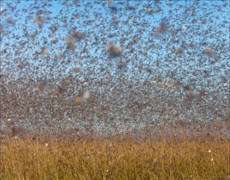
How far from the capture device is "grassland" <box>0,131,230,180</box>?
6.24 metres

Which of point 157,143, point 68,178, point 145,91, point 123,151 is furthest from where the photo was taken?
point 145,91

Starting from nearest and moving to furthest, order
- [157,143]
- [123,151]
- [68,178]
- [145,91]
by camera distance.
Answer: [68,178], [123,151], [157,143], [145,91]

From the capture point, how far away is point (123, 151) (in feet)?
22.5

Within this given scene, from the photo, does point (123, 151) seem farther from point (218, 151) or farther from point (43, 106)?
point (43, 106)

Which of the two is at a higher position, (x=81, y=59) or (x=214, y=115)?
(x=81, y=59)

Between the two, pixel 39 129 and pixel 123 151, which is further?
pixel 39 129

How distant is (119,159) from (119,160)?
0.6 inches

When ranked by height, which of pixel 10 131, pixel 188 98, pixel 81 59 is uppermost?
pixel 81 59

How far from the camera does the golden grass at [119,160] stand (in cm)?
624

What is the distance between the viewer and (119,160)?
6.52m

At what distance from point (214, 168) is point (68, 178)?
69.1 inches

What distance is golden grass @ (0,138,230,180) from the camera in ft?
20.5

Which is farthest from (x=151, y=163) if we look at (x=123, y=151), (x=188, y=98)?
(x=188, y=98)

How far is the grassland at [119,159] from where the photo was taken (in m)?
6.24
